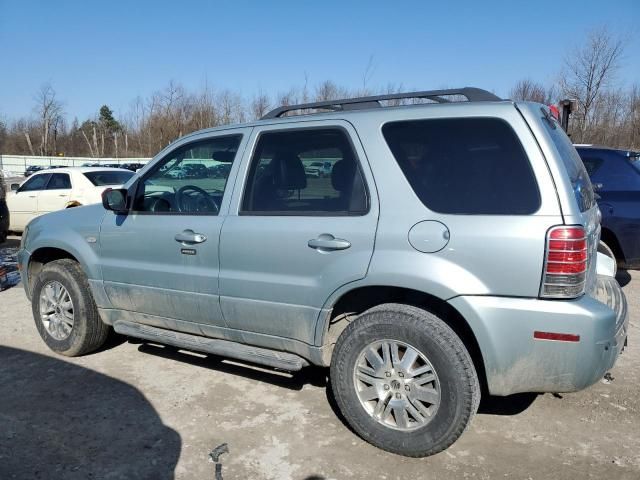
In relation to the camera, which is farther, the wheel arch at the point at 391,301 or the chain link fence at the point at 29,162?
the chain link fence at the point at 29,162

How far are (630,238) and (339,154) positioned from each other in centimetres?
441

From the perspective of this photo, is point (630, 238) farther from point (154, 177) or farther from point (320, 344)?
point (154, 177)

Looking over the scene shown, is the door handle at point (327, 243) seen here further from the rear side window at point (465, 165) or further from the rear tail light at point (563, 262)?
the rear tail light at point (563, 262)

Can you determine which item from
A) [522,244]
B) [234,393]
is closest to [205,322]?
[234,393]

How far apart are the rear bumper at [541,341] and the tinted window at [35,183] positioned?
10.6 m

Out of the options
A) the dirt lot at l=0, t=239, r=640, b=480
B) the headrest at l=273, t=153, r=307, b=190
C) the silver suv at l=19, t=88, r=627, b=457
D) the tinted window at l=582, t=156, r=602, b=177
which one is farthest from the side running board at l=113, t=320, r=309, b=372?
the tinted window at l=582, t=156, r=602, b=177

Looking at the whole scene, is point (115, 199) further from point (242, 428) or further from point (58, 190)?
point (58, 190)

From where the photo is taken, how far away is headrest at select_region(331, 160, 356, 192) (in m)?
3.22

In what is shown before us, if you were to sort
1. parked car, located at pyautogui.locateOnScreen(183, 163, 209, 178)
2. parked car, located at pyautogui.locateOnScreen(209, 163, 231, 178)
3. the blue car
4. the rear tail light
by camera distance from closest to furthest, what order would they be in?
the rear tail light → parked car, located at pyautogui.locateOnScreen(209, 163, 231, 178) → parked car, located at pyautogui.locateOnScreen(183, 163, 209, 178) → the blue car

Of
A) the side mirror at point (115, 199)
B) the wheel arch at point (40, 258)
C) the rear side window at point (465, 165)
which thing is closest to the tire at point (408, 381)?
the rear side window at point (465, 165)

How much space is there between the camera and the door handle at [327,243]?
308 centimetres

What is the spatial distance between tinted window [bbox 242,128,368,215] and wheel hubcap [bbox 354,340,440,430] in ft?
2.81

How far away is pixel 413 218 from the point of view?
2924 mm

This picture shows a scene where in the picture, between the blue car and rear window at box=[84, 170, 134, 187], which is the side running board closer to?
the blue car
